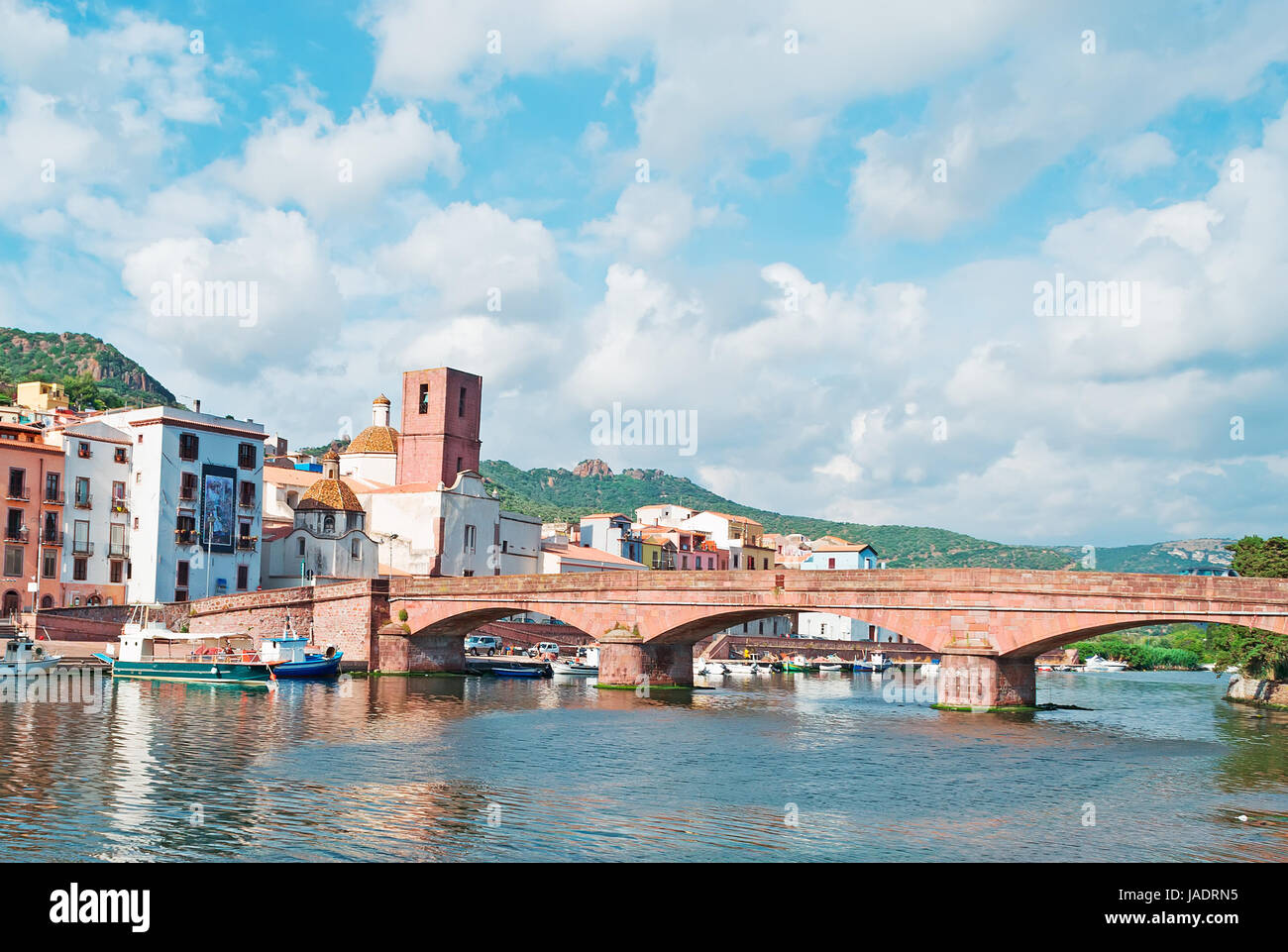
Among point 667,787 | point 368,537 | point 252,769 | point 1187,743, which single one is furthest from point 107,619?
point 1187,743

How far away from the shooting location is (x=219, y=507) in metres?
73.6

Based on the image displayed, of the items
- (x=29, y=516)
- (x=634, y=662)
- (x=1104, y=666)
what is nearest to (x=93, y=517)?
(x=29, y=516)

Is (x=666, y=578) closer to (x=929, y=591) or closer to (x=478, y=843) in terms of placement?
(x=929, y=591)

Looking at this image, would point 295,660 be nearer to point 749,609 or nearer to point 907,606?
point 749,609

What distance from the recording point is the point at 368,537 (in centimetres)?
8306

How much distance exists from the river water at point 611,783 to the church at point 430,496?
109ft

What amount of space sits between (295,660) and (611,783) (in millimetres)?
33628

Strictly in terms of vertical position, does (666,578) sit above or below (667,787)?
above

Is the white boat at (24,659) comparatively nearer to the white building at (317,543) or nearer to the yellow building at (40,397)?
the white building at (317,543)
